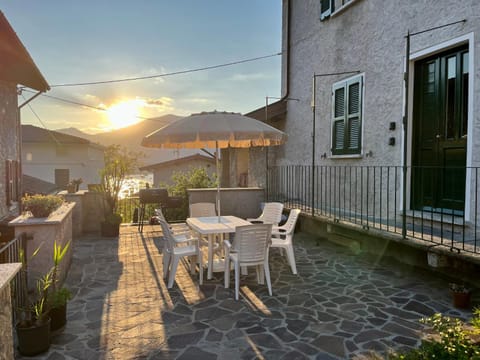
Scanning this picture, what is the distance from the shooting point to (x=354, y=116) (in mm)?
7180

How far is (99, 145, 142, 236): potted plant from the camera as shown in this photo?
9.02 metres

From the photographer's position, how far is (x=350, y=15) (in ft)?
24.1

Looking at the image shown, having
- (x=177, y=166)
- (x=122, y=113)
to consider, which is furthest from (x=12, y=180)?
(x=177, y=166)

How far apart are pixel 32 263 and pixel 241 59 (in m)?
12.6

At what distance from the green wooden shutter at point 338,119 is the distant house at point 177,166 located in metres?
17.3

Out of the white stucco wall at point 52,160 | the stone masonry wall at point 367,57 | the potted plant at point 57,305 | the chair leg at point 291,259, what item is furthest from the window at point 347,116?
the white stucco wall at point 52,160

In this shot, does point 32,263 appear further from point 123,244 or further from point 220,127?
point 123,244

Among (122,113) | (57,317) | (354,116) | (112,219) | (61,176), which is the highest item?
(122,113)

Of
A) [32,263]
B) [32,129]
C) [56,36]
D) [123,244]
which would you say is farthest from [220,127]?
[32,129]

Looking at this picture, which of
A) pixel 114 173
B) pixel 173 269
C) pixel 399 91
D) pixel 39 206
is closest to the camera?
pixel 39 206

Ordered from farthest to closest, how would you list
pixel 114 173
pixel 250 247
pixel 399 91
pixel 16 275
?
pixel 114 173 < pixel 399 91 < pixel 250 247 < pixel 16 275

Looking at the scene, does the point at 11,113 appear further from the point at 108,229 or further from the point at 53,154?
the point at 53,154

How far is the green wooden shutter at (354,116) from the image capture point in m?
7.04

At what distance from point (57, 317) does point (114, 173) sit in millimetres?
5883
